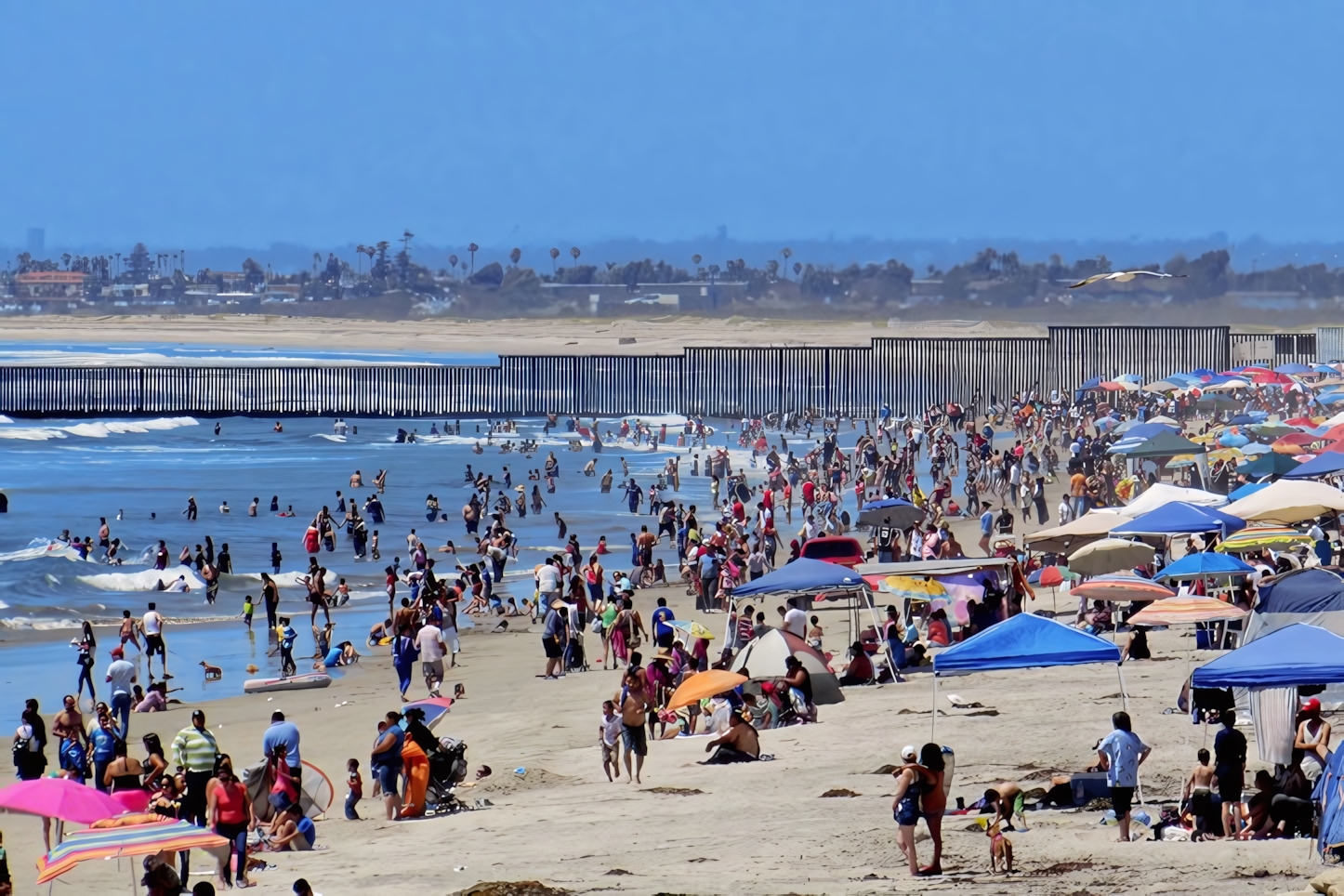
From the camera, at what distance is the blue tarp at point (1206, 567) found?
640 inches

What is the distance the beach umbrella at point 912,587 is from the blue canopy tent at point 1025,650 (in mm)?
5370

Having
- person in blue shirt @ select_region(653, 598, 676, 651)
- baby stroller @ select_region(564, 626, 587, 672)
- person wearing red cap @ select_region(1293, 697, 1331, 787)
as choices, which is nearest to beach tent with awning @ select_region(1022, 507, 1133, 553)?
person in blue shirt @ select_region(653, 598, 676, 651)

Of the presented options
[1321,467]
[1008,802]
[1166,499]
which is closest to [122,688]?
[1008,802]

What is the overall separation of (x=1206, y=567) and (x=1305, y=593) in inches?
159

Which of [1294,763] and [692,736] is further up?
[1294,763]

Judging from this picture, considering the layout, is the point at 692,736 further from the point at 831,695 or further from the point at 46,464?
the point at 46,464

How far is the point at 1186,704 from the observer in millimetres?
13516

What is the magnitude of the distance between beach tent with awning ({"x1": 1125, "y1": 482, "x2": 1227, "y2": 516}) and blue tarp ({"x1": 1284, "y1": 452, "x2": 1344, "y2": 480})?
1193mm

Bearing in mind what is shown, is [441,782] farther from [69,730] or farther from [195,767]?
[69,730]

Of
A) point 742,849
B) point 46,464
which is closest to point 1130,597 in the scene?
point 742,849

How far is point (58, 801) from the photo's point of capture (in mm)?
10344

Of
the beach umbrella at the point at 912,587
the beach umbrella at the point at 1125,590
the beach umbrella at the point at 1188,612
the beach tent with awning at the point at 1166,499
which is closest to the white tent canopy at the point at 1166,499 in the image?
the beach tent with awning at the point at 1166,499

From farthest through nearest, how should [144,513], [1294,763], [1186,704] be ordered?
1. [144,513]
2. [1186,704]
3. [1294,763]

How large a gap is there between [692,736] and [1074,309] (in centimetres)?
14201
